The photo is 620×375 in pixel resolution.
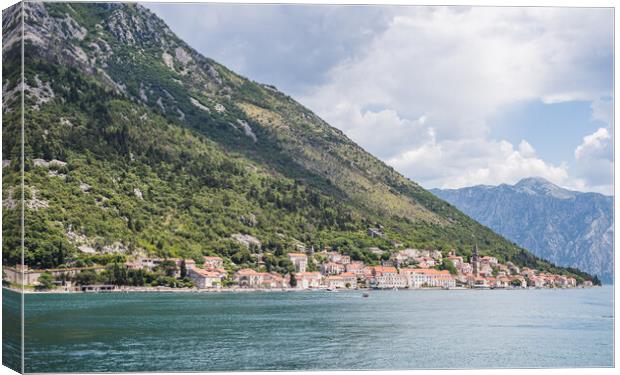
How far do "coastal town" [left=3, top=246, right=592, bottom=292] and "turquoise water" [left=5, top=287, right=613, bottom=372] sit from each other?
6877 mm

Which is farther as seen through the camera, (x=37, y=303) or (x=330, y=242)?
(x=330, y=242)

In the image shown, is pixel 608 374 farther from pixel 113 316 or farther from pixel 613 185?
pixel 113 316

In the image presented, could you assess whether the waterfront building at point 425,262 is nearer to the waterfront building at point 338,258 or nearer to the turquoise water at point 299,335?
the waterfront building at point 338,258

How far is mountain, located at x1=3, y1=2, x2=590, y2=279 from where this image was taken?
4919 centimetres

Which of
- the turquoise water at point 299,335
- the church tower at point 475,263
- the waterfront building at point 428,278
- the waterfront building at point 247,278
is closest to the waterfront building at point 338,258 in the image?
the waterfront building at point 428,278

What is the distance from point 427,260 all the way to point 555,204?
80.5 metres

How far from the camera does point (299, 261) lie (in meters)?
60.7

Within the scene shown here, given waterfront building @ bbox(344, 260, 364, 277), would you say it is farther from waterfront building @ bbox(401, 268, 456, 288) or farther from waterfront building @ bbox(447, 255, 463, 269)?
waterfront building @ bbox(447, 255, 463, 269)

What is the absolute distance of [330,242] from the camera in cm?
6581

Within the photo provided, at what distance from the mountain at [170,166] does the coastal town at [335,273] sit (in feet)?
3.01

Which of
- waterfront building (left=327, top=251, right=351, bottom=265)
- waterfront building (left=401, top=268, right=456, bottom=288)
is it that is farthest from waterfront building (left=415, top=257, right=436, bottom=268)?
waterfront building (left=327, top=251, right=351, bottom=265)

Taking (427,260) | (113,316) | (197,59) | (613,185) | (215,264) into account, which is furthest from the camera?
(197,59)

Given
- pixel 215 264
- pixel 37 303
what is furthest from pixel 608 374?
pixel 215 264

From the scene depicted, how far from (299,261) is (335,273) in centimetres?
296
